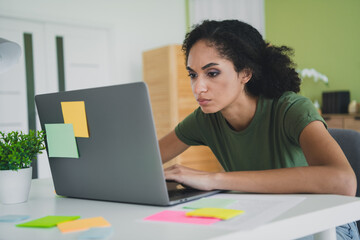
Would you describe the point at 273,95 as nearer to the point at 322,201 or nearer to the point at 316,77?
the point at 322,201

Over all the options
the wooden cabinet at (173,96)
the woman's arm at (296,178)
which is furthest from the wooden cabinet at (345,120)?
the woman's arm at (296,178)

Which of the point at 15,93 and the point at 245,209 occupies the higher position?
the point at 15,93

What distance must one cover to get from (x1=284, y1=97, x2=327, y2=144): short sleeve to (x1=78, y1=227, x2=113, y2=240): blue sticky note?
0.66m

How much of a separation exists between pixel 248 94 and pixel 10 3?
340cm

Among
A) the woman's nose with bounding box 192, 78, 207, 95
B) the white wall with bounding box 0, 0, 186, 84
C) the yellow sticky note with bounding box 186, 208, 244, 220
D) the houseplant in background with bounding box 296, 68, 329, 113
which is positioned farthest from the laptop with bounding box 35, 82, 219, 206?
the houseplant in background with bounding box 296, 68, 329, 113

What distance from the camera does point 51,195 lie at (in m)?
1.17

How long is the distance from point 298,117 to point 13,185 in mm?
805

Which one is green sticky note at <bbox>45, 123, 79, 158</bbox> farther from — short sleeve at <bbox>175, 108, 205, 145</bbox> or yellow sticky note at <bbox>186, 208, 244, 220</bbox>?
short sleeve at <bbox>175, 108, 205, 145</bbox>

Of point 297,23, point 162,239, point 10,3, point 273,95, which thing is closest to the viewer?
point 162,239

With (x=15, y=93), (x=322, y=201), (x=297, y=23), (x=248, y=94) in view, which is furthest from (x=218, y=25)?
(x=297, y=23)

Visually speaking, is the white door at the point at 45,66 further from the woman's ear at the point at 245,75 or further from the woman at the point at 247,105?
the woman's ear at the point at 245,75

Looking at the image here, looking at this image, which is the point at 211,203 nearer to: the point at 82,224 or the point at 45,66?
the point at 82,224

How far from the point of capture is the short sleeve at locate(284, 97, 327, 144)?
1141mm

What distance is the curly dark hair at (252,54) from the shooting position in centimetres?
137
